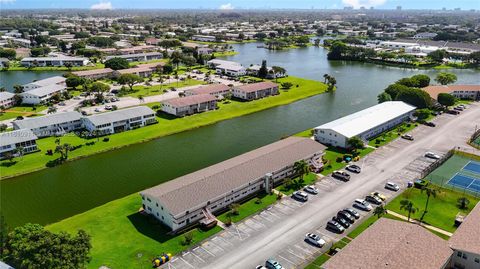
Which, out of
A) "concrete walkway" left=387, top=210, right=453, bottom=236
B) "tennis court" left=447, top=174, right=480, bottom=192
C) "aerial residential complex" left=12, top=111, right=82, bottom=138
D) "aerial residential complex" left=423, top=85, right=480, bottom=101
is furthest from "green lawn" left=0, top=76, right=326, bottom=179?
"tennis court" left=447, top=174, right=480, bottom=192

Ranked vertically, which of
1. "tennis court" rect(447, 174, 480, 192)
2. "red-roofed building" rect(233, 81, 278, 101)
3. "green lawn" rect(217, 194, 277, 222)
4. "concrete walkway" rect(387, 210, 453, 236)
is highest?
"red-roofed building" rect(233, 81, 278, 101)

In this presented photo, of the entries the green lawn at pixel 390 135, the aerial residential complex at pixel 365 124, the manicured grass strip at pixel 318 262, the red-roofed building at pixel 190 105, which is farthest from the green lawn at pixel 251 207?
the red-roofed building at pixel 190 105

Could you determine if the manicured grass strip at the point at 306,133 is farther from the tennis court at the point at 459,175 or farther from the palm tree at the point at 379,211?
the palm tree at the point at 379,211

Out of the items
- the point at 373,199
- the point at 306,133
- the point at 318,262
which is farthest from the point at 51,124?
the point at 373,199

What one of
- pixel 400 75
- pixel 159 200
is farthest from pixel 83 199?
pixel 400 75

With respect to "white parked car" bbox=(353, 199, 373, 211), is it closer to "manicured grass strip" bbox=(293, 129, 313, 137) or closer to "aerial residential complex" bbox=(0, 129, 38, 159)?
"manicured grass strip" bbox=(293, 129, 313, 137)

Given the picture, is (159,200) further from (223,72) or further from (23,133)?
(223,72)
